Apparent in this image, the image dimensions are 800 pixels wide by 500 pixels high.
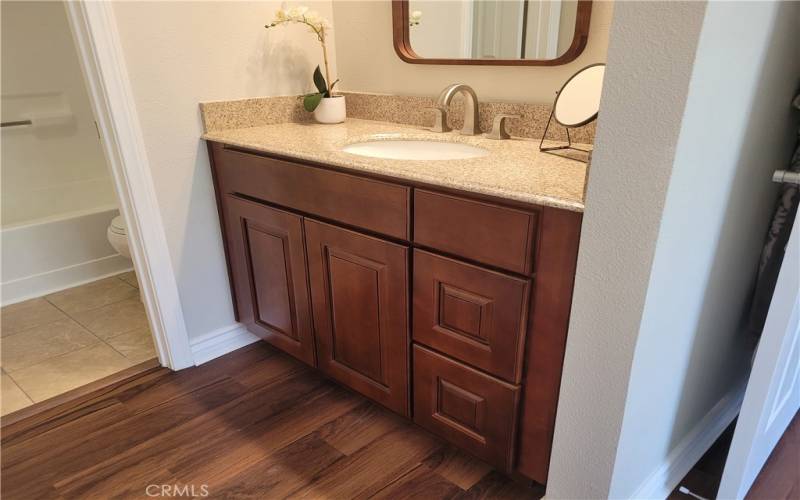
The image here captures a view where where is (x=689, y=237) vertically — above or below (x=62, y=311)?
above

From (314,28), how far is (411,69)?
1.25 feet

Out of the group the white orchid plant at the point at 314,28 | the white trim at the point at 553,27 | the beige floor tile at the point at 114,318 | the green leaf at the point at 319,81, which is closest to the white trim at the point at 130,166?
the beige floor tile at the point at 114,318

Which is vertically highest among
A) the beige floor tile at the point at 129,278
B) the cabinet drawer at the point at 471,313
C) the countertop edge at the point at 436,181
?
the countertop edge at the point at 436,181

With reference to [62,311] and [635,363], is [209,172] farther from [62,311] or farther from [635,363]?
[635,363]

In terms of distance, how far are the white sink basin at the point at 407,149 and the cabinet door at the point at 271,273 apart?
1.08ft

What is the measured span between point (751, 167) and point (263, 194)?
1311 mm

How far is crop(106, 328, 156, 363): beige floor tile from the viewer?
2047mm

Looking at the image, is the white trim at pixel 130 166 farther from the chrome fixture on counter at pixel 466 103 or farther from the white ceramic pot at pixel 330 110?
the chrome fixture on counter at pixel 466 103

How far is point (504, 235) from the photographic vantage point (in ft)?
3.59

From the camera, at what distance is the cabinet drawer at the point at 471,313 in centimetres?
113

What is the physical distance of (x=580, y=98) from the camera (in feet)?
4.42

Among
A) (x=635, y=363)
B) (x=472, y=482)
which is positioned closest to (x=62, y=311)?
(x=472, y=482)

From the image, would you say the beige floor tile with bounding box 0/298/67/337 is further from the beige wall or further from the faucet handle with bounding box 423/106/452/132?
the faucet handle with bounding box 423/106/452/132

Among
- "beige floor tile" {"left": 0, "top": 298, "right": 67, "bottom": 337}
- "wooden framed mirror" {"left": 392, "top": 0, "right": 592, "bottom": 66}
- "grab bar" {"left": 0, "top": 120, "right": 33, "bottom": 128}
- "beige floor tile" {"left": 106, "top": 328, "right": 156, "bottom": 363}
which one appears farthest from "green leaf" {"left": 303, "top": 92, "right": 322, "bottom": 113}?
"grab bar" {"left": 0, "top": 120, "right": 33, "bottom": 128}
